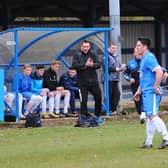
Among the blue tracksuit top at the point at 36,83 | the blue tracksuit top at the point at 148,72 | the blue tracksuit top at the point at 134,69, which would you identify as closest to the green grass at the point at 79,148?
the blue tracksuit top at the point at 148,72

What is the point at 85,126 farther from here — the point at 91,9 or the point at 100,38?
the point at 91,9

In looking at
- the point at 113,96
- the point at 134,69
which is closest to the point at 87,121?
the point at 134,69

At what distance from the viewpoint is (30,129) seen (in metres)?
16.1

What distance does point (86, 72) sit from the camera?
16422mm

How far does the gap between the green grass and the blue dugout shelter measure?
2.39 m

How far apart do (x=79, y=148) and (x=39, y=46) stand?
25.1ft

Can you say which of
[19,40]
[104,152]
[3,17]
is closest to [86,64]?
[19,40]

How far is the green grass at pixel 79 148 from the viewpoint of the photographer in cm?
1031

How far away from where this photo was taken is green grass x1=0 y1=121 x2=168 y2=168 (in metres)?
10.3

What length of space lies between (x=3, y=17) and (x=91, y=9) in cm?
338

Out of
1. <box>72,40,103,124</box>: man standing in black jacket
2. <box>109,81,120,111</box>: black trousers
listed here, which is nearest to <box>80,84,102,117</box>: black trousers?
Answer: <box>72,40,103,124</box>: man standing in black jacket

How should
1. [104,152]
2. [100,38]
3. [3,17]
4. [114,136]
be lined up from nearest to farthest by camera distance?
[104,152], [114,136], [100,38], [3,17]

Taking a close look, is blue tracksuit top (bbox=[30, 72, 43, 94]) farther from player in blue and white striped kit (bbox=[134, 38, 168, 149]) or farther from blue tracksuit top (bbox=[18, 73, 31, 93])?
player in blue and white striped kit (bbox=[134, 38, 168, 149])

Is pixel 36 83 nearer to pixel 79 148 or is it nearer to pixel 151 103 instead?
pixel 79 148
